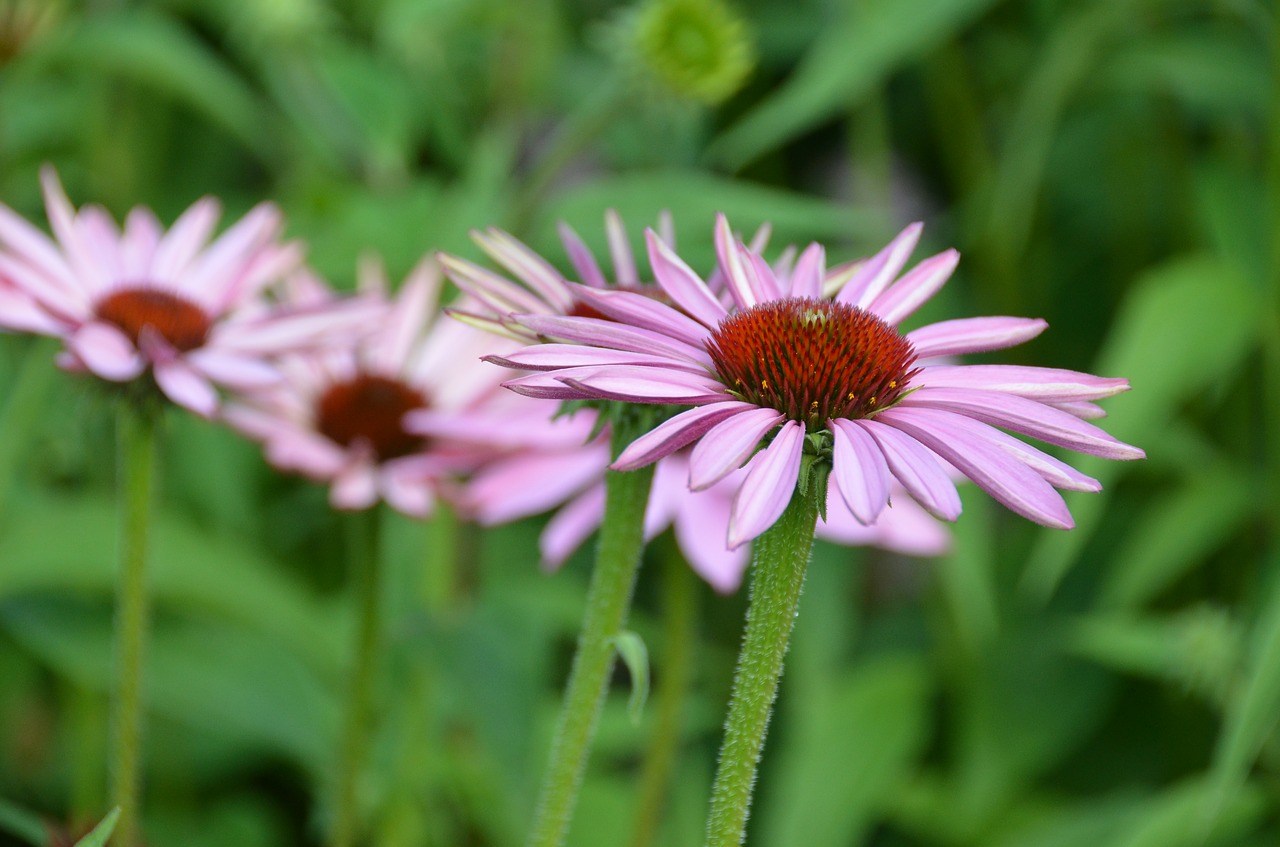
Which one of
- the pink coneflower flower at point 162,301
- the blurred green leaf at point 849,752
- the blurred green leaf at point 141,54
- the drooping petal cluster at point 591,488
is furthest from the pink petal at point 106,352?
the blurred green leaf at point 849,752

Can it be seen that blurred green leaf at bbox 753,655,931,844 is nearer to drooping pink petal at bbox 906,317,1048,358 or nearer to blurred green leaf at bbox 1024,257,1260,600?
blurred green leaf at bbox 1024,257,1260,600

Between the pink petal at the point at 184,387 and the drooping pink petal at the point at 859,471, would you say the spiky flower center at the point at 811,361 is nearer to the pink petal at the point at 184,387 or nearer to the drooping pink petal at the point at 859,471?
the drooping pink petal at the point at 859,471

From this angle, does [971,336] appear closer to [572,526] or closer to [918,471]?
[918,471]

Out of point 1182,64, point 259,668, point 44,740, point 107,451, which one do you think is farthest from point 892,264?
point 44,740

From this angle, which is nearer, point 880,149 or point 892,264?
point 892,264

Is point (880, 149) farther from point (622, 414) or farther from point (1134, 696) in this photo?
point (622, 414)

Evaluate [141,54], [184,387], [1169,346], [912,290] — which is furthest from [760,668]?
[141,54]

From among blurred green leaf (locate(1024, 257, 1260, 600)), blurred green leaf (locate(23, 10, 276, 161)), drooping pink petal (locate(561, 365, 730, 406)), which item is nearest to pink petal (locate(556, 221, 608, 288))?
drooping pink petal (locate(561, 365, 730, 406))
